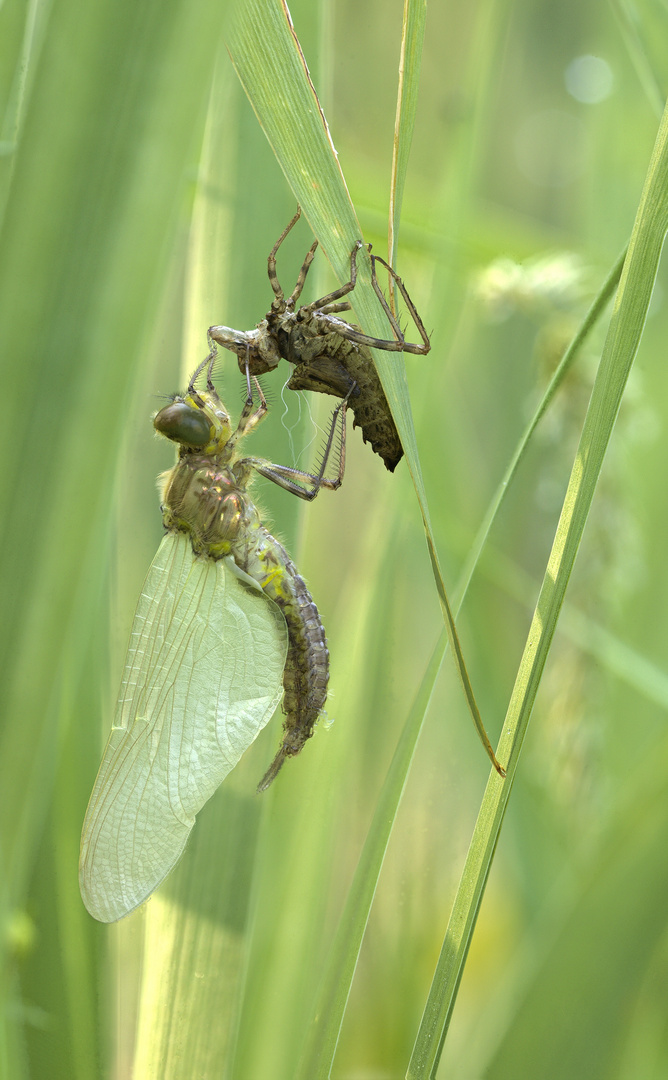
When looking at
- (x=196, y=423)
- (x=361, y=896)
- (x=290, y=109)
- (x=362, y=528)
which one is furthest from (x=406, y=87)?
(x=361, y=896)

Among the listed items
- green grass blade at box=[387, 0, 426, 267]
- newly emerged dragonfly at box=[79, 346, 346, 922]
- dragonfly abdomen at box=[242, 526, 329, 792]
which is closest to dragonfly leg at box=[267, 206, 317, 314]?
newly emerged dragonfly at box=[79, 346, 346, 922]

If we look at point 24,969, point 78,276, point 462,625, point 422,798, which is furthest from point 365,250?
point 422,798

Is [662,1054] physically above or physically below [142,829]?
below

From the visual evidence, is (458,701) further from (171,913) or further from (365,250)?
(365,250)

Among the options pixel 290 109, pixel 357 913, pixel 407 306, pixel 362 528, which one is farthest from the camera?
pixel 362 528

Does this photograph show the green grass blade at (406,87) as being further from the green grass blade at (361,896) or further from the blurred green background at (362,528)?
the green grass blade at (361,896)

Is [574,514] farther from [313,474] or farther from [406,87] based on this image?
[313,474]
